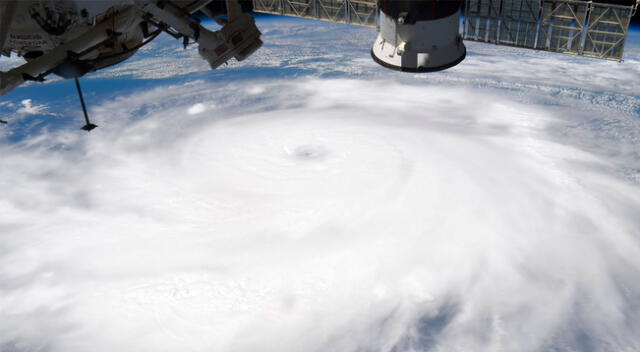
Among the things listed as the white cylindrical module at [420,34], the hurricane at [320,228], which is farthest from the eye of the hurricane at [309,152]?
the white cylindrical module at [420,34]

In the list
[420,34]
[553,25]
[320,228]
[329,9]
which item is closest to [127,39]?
[420,34]

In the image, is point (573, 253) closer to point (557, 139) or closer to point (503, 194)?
point (503, 194)

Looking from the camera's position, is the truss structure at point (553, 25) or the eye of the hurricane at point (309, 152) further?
the eye of the hurricane at point (309, 152)

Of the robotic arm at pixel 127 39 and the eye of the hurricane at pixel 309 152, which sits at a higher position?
the robotic arm at pixel 127 39

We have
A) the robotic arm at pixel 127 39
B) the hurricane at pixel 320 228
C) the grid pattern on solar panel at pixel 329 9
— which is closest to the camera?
the robotic arm at pixel 127 39

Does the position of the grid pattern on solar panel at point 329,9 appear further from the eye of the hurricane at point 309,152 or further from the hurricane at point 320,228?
the eye of the hurricane at point 309,152
